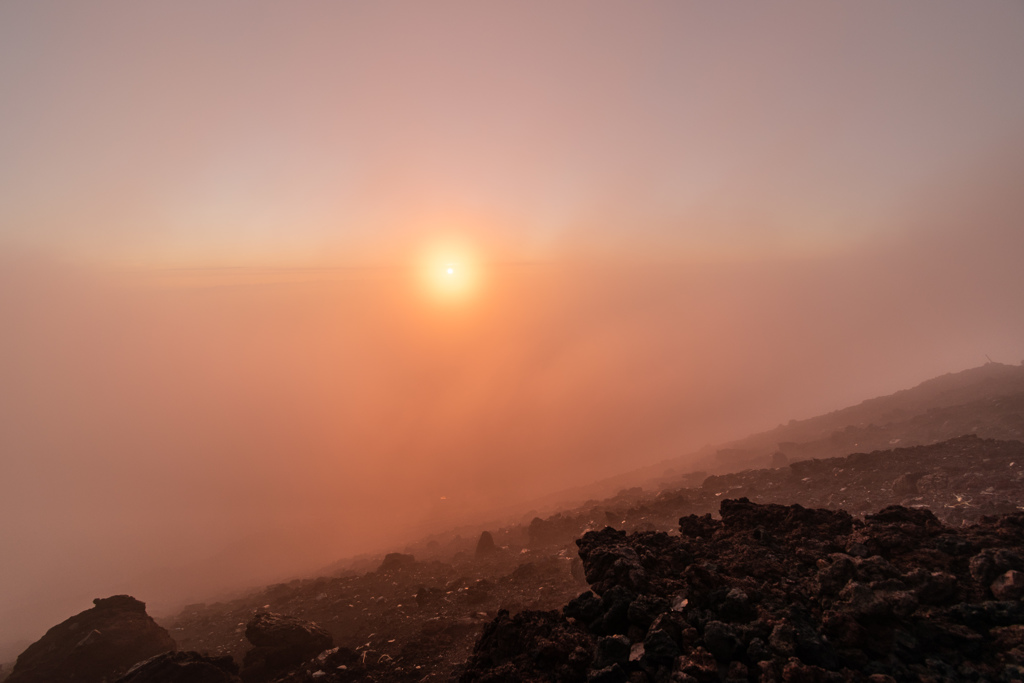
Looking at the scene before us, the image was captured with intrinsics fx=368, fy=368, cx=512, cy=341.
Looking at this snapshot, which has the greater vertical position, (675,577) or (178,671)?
(675,577)

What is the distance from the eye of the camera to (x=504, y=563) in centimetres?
2300

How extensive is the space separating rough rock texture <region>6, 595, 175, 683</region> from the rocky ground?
268 centimetres

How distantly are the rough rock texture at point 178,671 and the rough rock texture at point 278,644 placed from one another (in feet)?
3.32

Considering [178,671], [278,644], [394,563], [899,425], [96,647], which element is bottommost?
[899,425]

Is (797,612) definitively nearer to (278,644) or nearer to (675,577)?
(675,577)

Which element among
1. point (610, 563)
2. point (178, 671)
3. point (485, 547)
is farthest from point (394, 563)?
point (610, 563)

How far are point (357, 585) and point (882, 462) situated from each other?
31.8 metres

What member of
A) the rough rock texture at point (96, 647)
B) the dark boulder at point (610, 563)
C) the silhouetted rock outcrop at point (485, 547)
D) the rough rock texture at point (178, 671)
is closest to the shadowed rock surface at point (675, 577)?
the dark boulder at point (610, 563)

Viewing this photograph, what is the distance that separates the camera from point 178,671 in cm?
1205

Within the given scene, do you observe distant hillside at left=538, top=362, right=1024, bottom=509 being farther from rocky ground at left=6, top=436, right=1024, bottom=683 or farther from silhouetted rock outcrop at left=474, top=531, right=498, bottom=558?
silhouetted rock outcrop at left=474, top=531, right=498, bottom=558

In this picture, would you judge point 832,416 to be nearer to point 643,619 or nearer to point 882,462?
point 882,462

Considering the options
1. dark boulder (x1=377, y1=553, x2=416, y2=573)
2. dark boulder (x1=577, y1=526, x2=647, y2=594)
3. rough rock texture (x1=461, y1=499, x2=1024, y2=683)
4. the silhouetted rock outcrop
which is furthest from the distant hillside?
dark boulder (x1=577, y1=526, x2=647, y2=594)

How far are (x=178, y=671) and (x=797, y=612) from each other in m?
18.1

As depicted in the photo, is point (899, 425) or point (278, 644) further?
point (899, 425)
